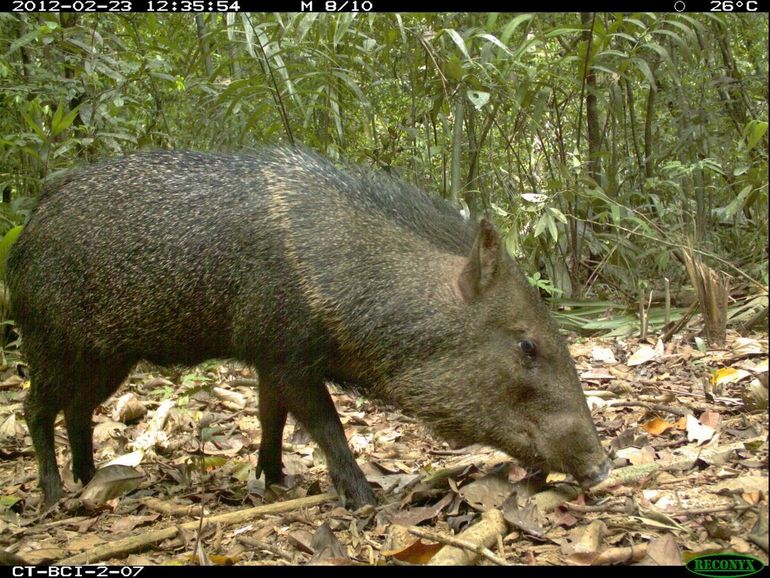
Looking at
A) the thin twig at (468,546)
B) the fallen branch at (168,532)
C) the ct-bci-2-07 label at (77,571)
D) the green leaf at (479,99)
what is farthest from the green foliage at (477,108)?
the ct-bci-2-07 label at (77,571)

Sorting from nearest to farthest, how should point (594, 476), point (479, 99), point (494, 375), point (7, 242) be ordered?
point (594, 476)
point (494, 375)
point (479, 99)
point (7, 242)

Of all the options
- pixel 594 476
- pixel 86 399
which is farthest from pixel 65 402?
pixel 594 476

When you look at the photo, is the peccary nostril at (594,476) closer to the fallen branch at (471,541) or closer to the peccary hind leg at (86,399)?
the fallen branch at (471,541)

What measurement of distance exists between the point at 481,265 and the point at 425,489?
112cm

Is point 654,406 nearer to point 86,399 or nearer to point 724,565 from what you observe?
point 724,565

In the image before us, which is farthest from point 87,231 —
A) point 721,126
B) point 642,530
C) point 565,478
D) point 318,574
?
point 721,126

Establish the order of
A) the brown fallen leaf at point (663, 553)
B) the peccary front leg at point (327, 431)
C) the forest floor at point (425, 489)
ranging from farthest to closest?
the peccary front leg at point (327, 431) → the forest floor at point (425, 489) → the brown fallen leaf at point (663, 553)

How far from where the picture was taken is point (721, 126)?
24.0ft

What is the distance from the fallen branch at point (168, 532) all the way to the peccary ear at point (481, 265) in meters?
1.24

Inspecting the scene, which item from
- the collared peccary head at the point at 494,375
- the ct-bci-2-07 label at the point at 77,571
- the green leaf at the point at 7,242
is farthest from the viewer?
the green leaf at the point at 7,242

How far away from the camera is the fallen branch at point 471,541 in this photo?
295 cm

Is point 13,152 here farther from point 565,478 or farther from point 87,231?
point 565,478

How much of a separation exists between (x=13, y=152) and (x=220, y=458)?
3724 millimetres

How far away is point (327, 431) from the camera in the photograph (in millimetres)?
4180
